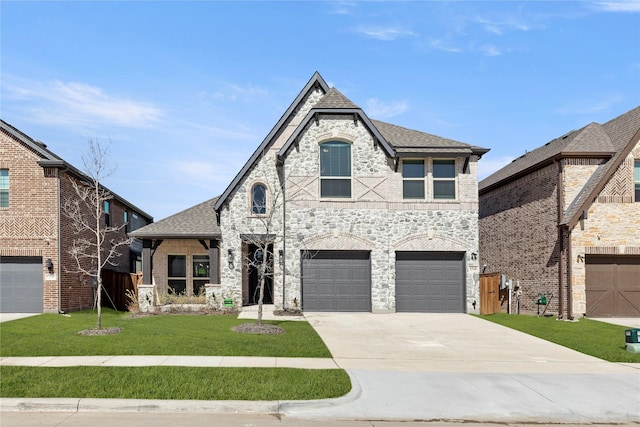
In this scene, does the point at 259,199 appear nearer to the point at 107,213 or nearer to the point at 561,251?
the point at 107,213

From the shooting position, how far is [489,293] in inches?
877

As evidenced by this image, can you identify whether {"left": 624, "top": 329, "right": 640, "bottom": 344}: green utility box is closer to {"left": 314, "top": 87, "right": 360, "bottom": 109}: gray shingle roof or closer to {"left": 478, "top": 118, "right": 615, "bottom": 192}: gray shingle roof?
{"left": 478, "top": 118, "right": 615, "bottom": 192}: gray shingle roof

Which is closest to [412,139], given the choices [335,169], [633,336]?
[335,169]

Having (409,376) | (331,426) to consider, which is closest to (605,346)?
(409,376)

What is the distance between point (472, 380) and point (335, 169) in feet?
43.7

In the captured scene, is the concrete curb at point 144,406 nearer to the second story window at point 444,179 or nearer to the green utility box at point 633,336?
the green utility box at point 633,336

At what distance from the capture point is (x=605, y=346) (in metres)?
14.5

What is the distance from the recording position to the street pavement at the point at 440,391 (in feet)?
26.9

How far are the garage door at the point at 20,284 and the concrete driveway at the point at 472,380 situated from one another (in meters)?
13.4

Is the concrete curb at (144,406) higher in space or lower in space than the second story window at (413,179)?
lower

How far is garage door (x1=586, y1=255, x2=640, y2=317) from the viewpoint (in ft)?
67.9

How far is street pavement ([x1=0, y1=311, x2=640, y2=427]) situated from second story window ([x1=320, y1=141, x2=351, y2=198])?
26.7 ft

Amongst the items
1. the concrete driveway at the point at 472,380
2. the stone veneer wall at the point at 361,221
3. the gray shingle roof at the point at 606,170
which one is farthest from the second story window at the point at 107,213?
the gray shingle roof at the point at 606,170

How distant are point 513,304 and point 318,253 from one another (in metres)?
9.43
